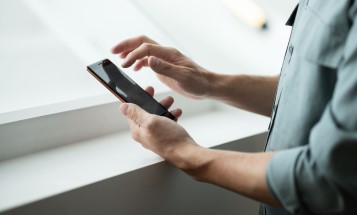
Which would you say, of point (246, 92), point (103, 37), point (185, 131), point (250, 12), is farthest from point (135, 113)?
point (250, 12)

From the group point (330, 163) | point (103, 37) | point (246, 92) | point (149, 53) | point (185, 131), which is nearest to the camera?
point (330, 163)

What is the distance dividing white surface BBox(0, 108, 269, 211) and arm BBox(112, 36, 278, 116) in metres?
0.09

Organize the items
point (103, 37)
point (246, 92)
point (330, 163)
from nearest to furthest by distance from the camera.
A: 1. point (330, 163)
2. point (246, 92)
3. point (103, 37)

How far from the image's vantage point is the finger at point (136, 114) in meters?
0.75

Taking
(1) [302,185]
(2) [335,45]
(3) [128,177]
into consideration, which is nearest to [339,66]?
(2) [335,45]

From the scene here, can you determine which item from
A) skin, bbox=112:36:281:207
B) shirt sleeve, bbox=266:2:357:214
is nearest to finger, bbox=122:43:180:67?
skin, bbox=112:36:281:207

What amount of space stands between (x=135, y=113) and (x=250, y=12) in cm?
63

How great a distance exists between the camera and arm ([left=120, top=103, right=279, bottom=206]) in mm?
616

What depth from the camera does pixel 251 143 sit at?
3.31ft

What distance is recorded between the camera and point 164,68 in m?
0.83

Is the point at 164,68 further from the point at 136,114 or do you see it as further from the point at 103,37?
the point at 103,37

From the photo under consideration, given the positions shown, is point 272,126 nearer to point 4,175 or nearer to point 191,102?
point 191,102

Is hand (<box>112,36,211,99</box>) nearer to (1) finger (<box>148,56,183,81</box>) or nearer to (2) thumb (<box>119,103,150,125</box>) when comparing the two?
(1) finger (<box>148,56,183,81</box>)

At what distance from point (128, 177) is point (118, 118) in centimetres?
26
